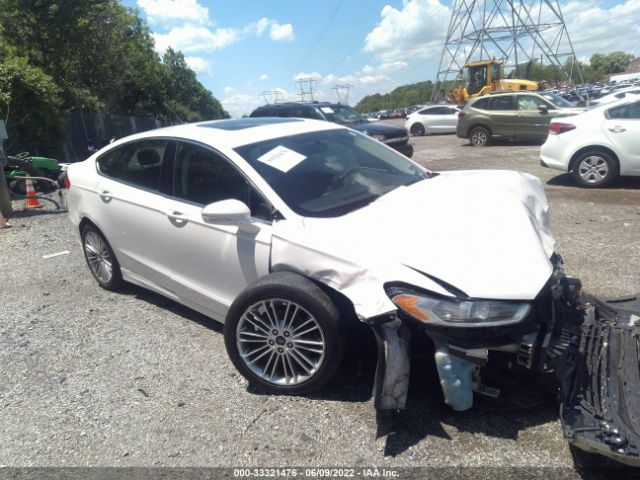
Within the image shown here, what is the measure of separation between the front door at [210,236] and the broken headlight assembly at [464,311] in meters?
1.06

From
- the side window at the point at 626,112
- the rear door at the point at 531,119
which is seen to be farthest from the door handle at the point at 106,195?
the rear door at the point at 531,119

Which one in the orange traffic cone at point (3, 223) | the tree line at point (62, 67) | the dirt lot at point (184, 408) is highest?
the tree line at point (62, 67)

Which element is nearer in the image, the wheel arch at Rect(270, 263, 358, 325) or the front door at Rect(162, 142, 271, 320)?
the wheel arch at Rect(270, 263, 358, 325)

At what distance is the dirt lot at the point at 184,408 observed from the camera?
104 inches

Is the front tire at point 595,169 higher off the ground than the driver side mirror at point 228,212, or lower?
lower

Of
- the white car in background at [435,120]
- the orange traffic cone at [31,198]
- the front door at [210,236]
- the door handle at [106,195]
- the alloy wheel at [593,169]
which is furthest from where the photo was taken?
the white car in background at [435,120]

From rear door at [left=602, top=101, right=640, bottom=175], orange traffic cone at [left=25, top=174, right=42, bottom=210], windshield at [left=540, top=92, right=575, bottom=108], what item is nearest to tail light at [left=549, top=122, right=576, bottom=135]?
rear door at [left=602, top=101, right=640, bottom=175]

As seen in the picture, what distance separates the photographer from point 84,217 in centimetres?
479

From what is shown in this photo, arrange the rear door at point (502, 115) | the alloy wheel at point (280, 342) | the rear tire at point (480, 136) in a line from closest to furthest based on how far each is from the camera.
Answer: the alloy wheel at point (280, 342) < the rear door at point (502, 115) < the rear tire at point (480, 136)

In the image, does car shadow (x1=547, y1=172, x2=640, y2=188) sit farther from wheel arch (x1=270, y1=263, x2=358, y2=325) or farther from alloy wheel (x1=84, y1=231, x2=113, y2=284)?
alloy wheel (x1=84, y1=231, x2=113, y2=284)

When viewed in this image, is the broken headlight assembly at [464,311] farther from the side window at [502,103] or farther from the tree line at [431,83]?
the tree line at [431,83]

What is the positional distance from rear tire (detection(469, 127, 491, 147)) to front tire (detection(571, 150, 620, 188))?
744 cm

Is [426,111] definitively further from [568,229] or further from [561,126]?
[568,229]

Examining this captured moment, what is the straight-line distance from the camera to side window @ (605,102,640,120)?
26.2ft
